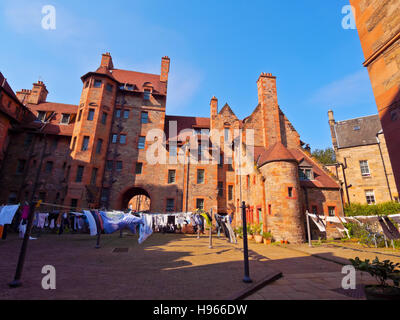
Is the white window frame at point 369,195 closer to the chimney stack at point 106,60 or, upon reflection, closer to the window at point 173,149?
the window at point 173,149

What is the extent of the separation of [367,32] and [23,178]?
112 feet

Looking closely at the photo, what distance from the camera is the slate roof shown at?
2794 cm

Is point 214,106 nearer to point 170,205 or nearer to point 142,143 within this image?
point 142,143

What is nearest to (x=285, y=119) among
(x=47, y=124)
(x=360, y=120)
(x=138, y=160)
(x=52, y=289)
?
(x=360, y=120)

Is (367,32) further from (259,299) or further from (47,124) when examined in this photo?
(47,124)

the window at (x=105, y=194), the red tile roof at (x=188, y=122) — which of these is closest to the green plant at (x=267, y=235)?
the red tile roof at (x=188, y=122)

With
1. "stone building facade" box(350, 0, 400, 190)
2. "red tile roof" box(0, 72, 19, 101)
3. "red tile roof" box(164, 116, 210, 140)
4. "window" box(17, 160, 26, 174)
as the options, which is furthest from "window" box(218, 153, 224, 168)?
"red tile roof" box(0, 72, 19, 101)

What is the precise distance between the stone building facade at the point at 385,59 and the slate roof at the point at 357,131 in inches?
1144

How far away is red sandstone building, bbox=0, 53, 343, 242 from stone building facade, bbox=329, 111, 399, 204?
805cm

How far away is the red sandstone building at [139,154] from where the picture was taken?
76.8ft

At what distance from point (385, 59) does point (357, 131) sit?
31.5 meters

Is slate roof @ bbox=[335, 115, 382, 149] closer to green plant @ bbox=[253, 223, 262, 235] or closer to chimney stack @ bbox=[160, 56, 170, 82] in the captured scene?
green plant @ bbox=[253, 223, 262, 235]

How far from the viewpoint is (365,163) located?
2706cm

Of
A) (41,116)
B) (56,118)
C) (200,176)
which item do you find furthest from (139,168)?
(41,116)
